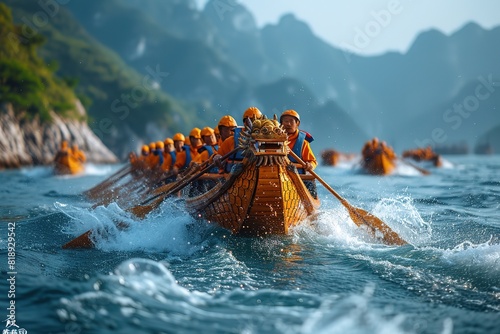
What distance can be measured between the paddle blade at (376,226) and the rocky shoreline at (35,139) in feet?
101

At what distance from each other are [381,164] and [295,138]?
49.5ft

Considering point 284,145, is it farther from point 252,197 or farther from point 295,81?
point 295,81

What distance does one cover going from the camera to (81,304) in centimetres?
407

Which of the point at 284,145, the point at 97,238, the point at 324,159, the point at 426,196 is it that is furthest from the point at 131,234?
the point at 324,159

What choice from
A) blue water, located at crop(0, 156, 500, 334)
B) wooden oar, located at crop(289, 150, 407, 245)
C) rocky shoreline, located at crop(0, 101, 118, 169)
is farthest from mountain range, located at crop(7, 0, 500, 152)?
wooden oar, located at crop(289, 150, 407, 245)

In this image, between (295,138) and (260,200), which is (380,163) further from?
(260,200)

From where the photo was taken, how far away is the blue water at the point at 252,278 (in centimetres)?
389

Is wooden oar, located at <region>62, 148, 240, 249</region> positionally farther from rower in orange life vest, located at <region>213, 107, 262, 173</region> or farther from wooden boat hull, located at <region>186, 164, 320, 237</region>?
wooden boat hull, located at <region>186, 164, 320, 237</region>

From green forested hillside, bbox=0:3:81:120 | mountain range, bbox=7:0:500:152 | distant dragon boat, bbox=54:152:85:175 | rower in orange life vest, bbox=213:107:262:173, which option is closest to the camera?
rower in orange life vest, bbox=213:107:262:173

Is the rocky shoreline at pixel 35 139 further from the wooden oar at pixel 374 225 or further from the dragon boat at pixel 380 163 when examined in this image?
the wooden oar at pixel 374 225

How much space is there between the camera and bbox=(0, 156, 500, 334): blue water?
3.89 metres

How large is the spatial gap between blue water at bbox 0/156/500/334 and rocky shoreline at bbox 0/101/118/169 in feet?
91.2

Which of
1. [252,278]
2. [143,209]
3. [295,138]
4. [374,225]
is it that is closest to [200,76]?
[295,138]

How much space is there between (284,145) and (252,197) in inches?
34.3
